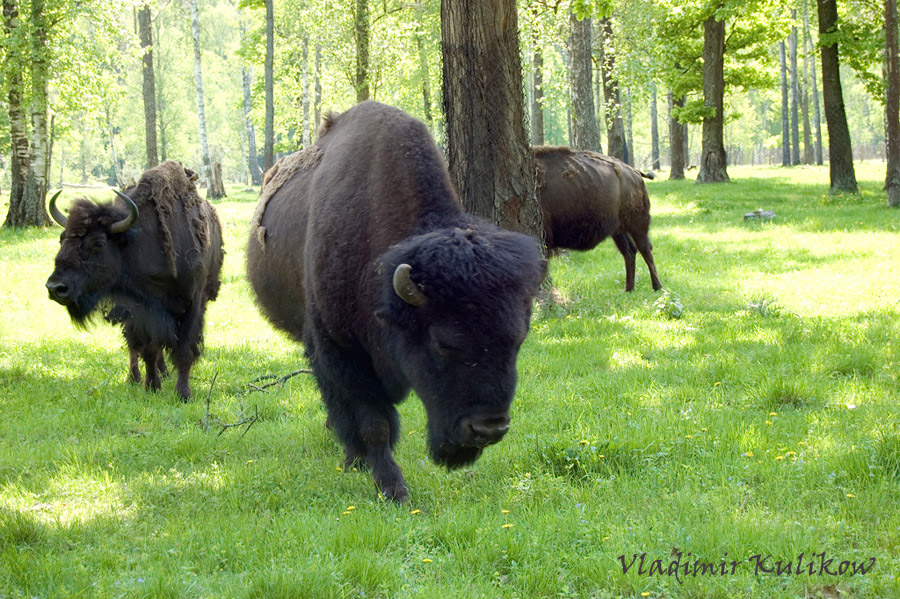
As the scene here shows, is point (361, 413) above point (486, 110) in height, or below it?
below

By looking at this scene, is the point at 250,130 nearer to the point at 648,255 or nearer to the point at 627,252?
the point at 627,252

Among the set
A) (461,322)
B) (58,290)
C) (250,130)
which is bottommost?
(461,322)

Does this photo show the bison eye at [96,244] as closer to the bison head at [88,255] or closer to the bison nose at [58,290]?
the bison head at [88,255]

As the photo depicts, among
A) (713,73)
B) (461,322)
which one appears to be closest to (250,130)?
(713,73)

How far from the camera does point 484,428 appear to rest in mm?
3607

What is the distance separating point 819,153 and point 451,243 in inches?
2012

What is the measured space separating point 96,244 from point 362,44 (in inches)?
621

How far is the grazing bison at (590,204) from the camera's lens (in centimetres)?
1100

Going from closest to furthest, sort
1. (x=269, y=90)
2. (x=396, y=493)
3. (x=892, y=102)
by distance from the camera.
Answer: (x=396, y=493)
(x=892, y=102)
(x=269, y=90)

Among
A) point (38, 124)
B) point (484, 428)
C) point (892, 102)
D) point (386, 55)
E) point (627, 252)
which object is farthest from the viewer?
point (386, 55)

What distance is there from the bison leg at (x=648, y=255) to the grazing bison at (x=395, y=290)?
256 inches

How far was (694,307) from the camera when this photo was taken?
9.48m

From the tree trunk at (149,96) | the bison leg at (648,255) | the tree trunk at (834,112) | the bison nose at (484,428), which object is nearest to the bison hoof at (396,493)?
the bison nose at (484,428)

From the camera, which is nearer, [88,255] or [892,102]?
[88,255]
